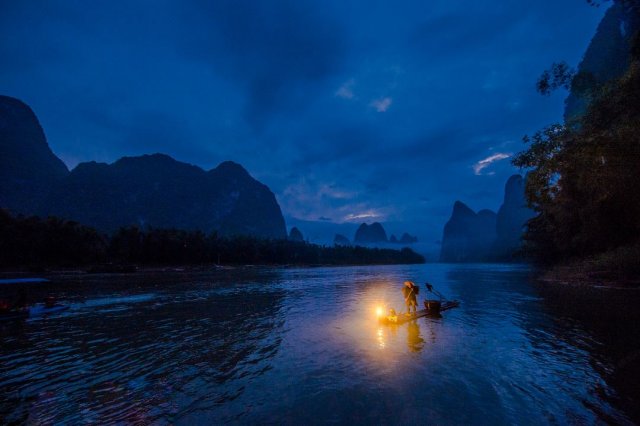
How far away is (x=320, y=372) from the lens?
1097 centimetres

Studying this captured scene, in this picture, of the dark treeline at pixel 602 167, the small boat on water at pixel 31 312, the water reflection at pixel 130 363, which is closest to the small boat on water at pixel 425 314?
the water reflection at pixel 130 363

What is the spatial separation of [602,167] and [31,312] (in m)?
43.9

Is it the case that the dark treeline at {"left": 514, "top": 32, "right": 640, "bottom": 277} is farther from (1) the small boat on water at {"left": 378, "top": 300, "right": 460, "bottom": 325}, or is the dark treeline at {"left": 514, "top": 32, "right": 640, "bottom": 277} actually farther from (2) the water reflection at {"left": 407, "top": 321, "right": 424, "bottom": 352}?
(2) the water reflection at {"left": 407, "top": 321, "right": 424, "bottom": 352}

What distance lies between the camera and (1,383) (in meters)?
10.5

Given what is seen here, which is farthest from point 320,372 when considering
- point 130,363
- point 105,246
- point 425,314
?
point 105,246

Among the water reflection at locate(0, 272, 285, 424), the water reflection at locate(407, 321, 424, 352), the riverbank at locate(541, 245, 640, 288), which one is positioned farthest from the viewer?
the riverbank at locate(541, 245, 640, 288)

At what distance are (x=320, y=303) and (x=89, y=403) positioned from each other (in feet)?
70.6

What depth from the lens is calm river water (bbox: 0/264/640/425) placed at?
8.10 m

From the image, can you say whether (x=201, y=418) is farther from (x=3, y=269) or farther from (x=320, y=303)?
(x=3, y=269)

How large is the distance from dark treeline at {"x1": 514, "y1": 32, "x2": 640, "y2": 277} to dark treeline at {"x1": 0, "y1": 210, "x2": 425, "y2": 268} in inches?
4301

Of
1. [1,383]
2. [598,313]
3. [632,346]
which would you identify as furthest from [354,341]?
[598,313]

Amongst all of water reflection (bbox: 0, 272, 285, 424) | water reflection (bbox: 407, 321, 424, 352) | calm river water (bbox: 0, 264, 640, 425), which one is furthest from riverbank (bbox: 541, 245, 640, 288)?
water reflection (bbox: 0, 272, 285, 424)

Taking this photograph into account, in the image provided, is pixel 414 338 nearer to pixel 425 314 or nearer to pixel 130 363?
pixel 425 314

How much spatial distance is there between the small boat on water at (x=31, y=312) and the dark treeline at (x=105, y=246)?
7548 cm
